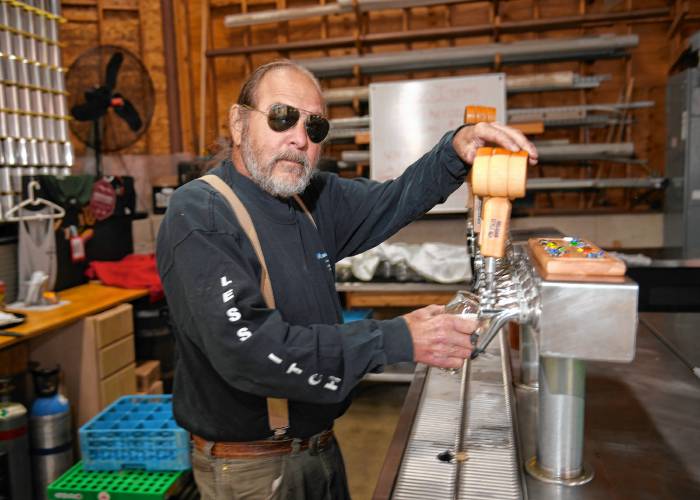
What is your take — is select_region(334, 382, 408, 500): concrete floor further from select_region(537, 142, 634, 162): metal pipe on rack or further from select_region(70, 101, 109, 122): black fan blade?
select_region(70, 101, 109, 122): black fan blade

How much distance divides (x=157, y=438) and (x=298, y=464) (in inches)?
52.0

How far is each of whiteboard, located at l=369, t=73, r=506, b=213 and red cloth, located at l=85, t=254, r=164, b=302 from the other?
204cm

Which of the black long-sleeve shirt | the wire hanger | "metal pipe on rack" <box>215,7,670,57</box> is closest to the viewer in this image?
the black long-sleeve shirt

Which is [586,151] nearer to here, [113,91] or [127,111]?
[127,111]

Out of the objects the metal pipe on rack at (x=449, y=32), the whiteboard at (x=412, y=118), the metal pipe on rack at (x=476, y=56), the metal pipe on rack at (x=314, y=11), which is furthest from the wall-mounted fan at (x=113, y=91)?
the whiteboard at (x=412, y=118)

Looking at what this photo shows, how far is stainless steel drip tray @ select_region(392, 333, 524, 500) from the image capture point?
1.08m

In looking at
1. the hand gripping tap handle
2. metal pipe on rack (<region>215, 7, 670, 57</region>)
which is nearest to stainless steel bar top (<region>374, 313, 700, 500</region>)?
the hand gripping tap handle

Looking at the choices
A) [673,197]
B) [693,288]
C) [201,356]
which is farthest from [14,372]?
[673,197]

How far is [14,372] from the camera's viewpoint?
2.75m

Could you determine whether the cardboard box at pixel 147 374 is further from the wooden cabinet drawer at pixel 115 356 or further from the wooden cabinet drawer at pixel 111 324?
the wooden cabinet drawer at pixel 111 324

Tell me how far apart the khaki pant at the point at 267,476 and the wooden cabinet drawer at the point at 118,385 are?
1.83m

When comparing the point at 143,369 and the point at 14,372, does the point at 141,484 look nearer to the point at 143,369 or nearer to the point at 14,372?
the point at 14,372

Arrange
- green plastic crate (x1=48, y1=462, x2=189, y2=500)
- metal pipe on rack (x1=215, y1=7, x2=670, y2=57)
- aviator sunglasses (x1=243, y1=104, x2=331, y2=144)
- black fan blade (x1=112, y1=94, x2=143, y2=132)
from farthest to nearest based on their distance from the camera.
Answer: black fan blade (x1=112, y1=94, x2=143, y2=132) → metal pipe on rack (x1=215, y1=7, x2=670, y2=57) → green plastic crate (x1=48, y1=462, x2=189, y2=500) → aviator sunglasses (x1=243, y1=104, x2=331, y2=144)

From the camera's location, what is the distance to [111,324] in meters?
3.10
